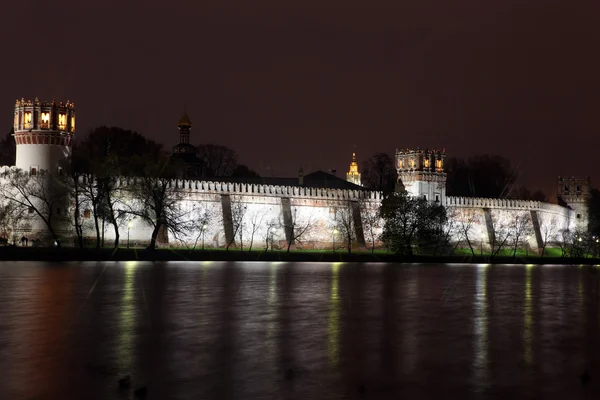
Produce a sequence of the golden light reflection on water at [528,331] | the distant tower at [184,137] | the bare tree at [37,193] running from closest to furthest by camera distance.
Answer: the golden light reflection on water at [528,331] < the bare tree at [37,193] < the distant tower at [184,137]

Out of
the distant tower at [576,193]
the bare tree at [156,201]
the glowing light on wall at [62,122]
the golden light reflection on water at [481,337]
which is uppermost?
the glowing light on wall at [62,122]

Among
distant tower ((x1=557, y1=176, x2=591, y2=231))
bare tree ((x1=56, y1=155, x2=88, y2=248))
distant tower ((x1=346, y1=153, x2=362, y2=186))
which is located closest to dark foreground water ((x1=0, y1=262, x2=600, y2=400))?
bare tree ((x1=56, y1=155, x2=88, y2=248))

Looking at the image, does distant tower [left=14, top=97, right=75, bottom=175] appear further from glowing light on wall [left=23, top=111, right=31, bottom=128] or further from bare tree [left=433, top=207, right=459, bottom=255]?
bare tree [left=433, top=207, right=459, bottom=255]

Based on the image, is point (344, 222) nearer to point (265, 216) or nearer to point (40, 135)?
point (265, 216)

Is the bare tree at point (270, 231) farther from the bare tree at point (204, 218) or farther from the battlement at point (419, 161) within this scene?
the battlement at point (419, 161)

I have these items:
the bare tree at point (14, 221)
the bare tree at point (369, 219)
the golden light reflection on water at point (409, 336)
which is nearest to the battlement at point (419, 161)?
the bare tree at point (369, 219)

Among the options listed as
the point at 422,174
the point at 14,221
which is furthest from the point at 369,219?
the point at 14,221

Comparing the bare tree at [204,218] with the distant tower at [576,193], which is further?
the distant tower at [576,193]

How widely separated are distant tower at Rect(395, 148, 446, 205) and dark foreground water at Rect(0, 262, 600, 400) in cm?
5230

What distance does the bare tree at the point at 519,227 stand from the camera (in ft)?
257

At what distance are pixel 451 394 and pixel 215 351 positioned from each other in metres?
4.03

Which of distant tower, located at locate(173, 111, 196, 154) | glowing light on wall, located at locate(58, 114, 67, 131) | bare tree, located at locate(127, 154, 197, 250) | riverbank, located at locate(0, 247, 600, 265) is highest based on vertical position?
distant tower, located at locate(173, 111, 196, 154)

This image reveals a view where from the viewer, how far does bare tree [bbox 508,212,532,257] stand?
7833cm

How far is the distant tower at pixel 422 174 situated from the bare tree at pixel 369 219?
23.4 ft
